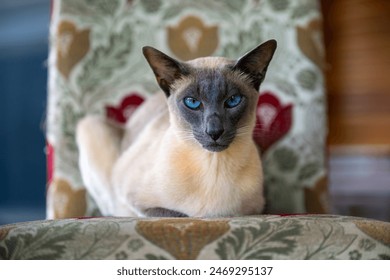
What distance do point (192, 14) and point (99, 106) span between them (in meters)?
0.32

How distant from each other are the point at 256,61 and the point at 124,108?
53cm

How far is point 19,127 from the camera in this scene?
1.32 meters

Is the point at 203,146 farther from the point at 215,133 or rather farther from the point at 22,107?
the point at 22,107

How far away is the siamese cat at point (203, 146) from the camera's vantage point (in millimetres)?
930

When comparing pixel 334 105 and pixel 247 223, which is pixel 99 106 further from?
pixel 334 105

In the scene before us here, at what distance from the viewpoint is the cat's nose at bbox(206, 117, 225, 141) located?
2.92 feet

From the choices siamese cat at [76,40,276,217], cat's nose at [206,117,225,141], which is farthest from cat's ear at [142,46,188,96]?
cat's nose at [206,117,225,141]

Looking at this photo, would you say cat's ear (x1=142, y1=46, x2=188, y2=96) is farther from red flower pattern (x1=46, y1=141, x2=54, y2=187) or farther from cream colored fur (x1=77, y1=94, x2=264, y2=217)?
red flower pattern (x1=46, y1=141, x2=54, y2=187)

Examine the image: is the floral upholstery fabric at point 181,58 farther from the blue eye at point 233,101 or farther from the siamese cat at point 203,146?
the blue eye at point 233,101

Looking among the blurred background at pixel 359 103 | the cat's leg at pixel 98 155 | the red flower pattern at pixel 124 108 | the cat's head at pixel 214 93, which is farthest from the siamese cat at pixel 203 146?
the blurred background at pixel 359 103

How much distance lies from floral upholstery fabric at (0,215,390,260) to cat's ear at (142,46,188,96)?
0.97 ft
